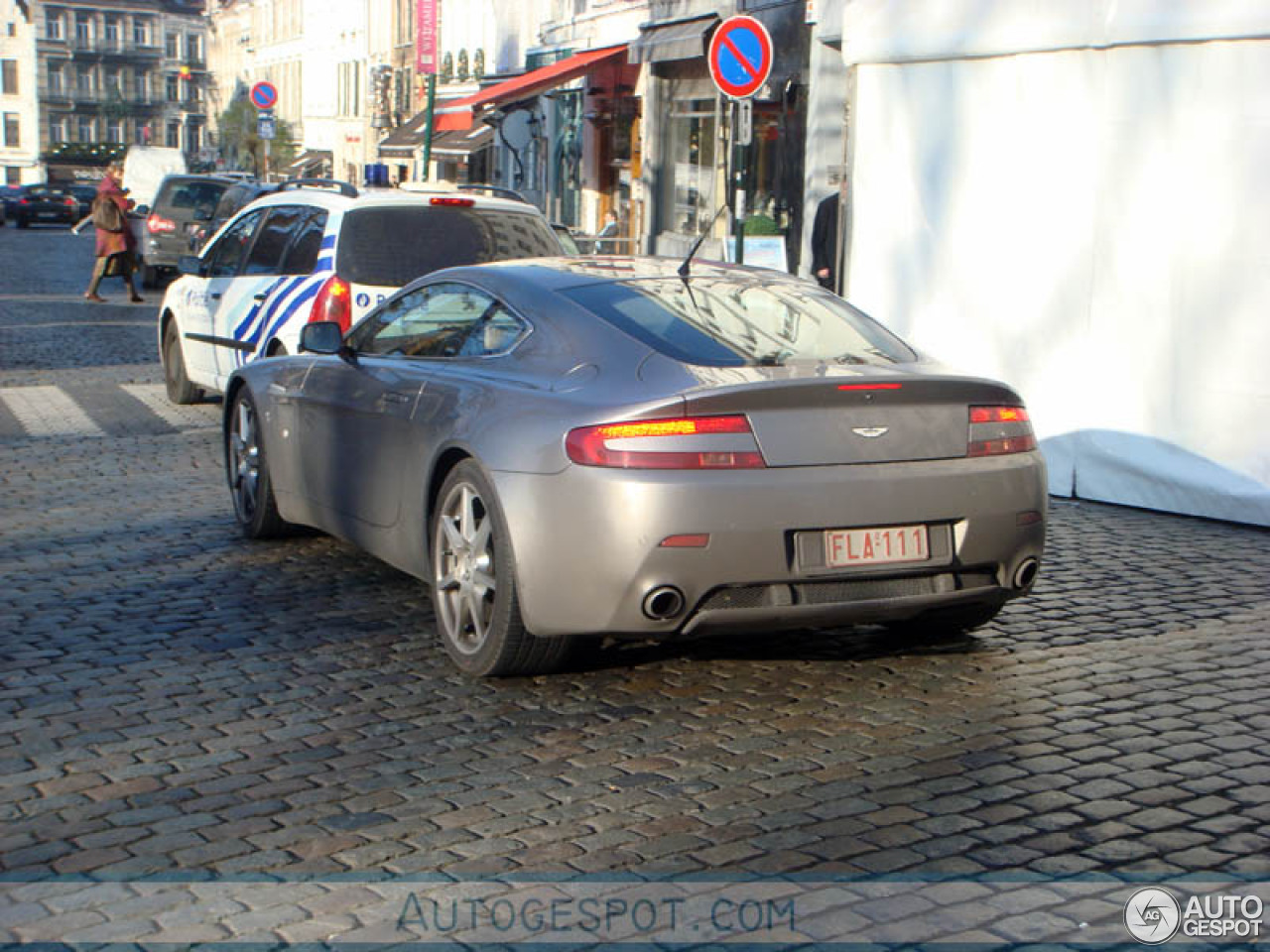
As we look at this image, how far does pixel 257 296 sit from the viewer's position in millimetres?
11703

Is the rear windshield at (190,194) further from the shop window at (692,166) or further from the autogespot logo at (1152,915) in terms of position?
the autogespot logo at (1152,915)

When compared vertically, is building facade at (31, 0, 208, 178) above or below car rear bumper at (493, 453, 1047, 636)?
above

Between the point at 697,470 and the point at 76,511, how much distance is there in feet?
15.4

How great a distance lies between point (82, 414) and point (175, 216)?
16969 mm

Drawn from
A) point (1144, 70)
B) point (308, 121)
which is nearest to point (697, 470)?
point (1144, 70)

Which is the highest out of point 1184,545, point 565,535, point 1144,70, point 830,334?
point 1144,70

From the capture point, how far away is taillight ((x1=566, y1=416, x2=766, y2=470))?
17.6 feet

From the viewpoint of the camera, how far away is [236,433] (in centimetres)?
861

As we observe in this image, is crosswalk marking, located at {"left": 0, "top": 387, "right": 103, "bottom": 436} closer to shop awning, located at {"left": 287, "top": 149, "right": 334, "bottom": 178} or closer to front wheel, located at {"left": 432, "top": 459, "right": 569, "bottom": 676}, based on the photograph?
front wheel, located at {"left": 432, "top": 459, "right": 569, "bottom": 676}

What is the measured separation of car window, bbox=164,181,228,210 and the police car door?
58.8ft

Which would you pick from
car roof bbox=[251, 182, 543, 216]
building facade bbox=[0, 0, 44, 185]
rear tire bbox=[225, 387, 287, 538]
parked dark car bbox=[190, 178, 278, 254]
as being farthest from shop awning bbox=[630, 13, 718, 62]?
building facade bbox=[0, 0, 44, 185]

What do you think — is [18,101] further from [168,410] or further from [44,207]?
[168,410]

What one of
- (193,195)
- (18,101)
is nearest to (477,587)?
(193,195)

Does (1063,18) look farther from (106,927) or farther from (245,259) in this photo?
(106,927)
